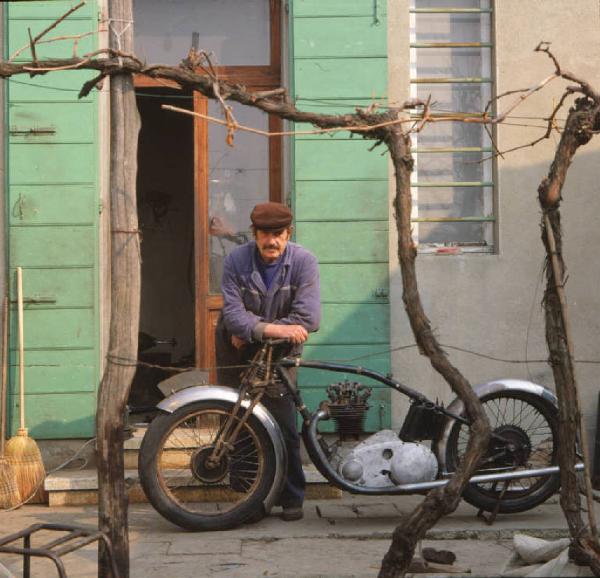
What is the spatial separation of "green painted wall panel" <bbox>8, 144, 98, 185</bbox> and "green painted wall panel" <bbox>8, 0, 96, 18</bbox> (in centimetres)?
86

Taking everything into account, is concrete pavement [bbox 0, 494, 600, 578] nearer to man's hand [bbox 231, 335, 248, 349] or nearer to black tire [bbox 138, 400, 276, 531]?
black tire [bbox 138, 400, 276, 531]

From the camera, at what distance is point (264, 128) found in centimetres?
864

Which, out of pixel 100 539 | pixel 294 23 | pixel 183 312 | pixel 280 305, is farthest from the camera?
pixel 183 312

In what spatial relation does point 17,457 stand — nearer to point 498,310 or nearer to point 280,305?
point 280,305

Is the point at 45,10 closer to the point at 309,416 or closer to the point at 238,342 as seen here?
the point at 238,342

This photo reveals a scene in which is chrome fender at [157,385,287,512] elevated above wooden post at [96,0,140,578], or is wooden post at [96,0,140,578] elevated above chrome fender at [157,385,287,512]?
wooden post at [96,0,140,578]

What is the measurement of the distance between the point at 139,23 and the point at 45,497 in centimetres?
338

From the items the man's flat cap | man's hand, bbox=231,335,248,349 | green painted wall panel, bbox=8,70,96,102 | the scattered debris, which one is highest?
green painted wall panel, bbox=8,70,96,102

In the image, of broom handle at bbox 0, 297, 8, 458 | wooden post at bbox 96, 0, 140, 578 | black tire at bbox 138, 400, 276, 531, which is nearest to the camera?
wooden post at bbox 96, 0, 140, 578

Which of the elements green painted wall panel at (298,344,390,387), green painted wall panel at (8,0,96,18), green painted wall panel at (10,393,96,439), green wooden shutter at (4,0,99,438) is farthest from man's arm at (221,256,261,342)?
green painted wall panel at (8,0,96,18)

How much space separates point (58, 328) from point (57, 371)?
278 mm

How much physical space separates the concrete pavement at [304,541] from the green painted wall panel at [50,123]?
2.37 m

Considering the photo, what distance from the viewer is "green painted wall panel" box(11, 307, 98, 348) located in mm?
7910

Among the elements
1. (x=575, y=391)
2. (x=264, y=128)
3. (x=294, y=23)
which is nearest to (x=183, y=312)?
(x=264, y=128)
